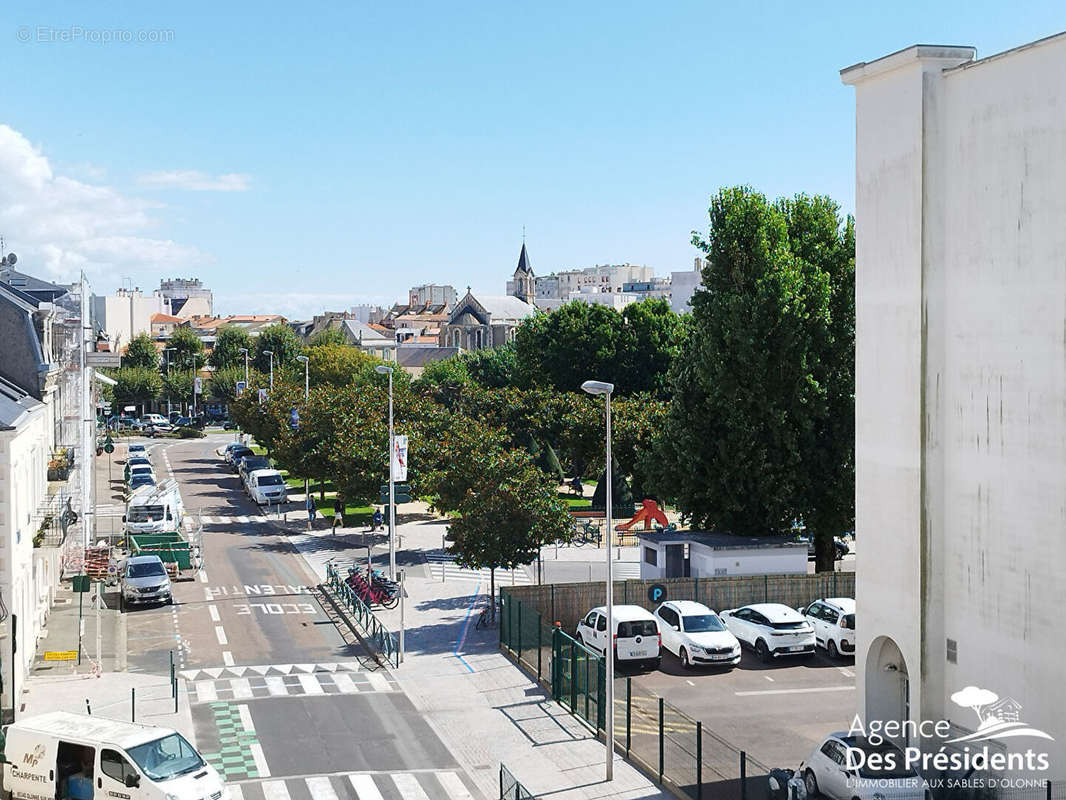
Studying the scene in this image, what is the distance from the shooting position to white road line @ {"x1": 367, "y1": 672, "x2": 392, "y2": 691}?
30.0 metres

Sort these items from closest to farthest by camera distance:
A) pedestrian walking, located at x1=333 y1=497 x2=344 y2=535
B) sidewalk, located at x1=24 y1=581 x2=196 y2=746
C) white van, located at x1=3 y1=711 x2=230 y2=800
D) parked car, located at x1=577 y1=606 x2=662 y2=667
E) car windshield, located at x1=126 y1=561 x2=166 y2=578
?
1. white van, located at x1=3 y1=711 x2=230 y2=800
2. sidewalk, located at x1=24 y1=581 x2=196 y2=746
3. parked car, located at x1=577 y1=606 x2=662 y2=667
4. car windshield, located at x1=126 y1=561 x2=166 y2=578
5. pedestrian walking, located at x1=333 y1=497 x2=344 y2=535

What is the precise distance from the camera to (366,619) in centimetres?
3609

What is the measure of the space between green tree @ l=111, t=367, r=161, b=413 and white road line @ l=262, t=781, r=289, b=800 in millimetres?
106872

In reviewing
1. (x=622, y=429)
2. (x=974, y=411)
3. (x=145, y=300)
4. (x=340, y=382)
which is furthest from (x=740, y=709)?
→ (x=145, y=300)

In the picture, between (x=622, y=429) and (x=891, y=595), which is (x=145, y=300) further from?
(x=891, y=595)

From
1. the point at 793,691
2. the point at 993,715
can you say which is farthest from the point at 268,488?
the point at 993,715

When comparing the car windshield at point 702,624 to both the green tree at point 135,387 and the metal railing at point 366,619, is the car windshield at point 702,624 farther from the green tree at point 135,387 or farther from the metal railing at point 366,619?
the green tree at point 135,387

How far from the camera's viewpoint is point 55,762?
2045 centimetres

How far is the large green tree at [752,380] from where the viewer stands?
40.7m

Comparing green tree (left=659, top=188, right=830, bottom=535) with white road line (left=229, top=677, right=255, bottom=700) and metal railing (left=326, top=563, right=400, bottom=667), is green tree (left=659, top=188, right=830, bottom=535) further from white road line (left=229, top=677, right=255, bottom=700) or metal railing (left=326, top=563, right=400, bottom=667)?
white road line (left=229, top=677, right=255, bottom=700)

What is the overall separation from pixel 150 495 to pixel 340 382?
50938mm

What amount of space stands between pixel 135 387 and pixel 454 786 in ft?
356


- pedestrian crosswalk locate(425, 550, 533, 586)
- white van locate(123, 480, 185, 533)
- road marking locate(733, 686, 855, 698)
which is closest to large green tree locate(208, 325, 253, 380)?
white van locate(123, 480, 185, 533)

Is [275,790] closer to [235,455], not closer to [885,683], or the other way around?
[885,683]
